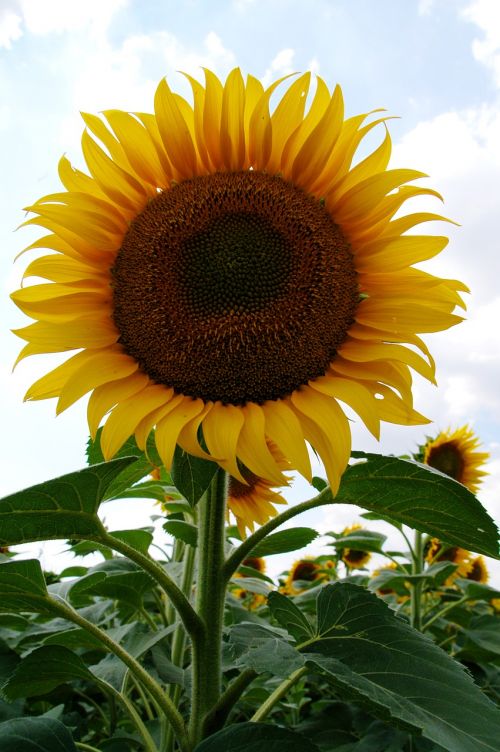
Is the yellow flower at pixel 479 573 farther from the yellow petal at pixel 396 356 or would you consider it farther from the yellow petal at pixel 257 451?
the yellow petal at pixel 257 451

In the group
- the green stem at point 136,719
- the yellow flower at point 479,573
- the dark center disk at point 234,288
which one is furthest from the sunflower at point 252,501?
the yellow flower at point 479,573

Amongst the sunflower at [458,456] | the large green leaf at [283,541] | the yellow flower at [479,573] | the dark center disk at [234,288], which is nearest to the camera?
the dark center disk at [234,288]

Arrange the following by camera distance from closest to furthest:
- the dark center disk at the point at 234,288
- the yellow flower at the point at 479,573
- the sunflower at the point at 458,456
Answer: the dark center disk at the point at 234,288
the sunflower at the point at 458,456
the yellow flower at the point at 479,573

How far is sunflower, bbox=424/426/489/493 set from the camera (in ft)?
15.4

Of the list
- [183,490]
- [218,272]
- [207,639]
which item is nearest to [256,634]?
[207,639]

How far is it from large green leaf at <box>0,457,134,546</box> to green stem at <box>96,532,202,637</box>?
0.21 ft

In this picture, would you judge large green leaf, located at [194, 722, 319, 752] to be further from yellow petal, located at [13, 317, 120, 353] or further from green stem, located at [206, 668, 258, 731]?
yellow petal, located at [13, 317, 120, 353]

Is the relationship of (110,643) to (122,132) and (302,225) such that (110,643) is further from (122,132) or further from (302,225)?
(122,132)

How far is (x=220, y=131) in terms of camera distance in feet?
6.48

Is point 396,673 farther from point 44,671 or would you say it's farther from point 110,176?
point 110,176

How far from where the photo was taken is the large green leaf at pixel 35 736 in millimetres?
1632

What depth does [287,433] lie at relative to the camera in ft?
5.59

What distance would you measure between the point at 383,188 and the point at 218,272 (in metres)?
0.50

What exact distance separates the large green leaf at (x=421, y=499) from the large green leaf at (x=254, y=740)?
59 centimetres
